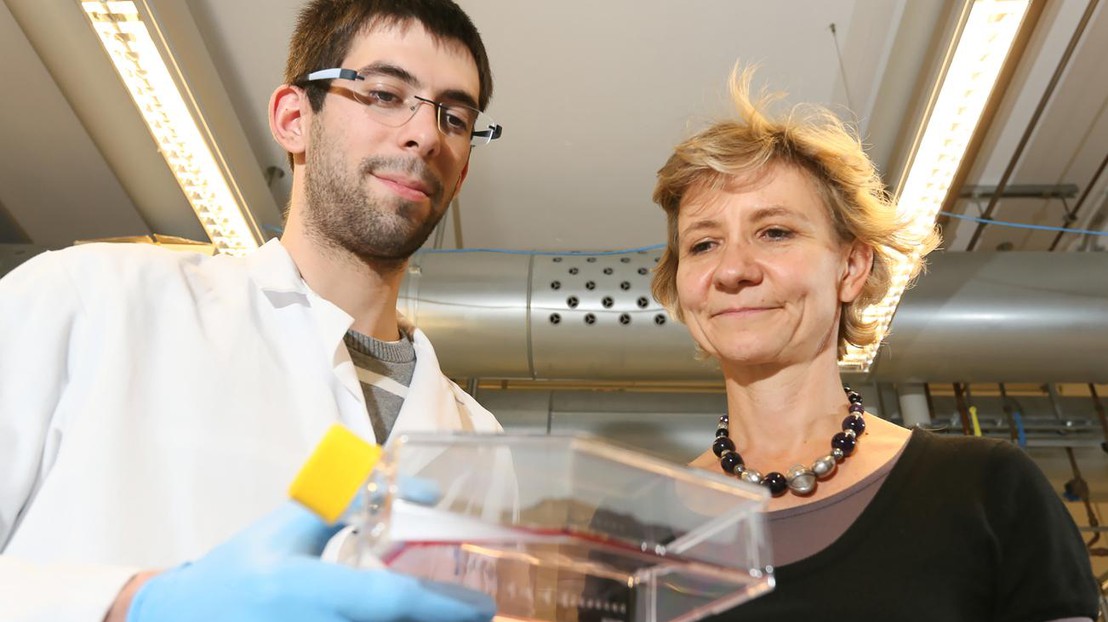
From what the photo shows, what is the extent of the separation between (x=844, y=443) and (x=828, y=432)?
0.05 metres

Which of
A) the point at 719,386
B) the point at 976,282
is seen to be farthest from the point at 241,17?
the point at 976,282

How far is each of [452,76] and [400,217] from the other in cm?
29

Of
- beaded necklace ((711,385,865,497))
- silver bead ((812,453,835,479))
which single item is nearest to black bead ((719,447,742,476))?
beaded necklace ((711,385,865,497))

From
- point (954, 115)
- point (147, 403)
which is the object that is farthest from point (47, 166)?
point (954, 115)

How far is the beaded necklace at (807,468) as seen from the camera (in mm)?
1207

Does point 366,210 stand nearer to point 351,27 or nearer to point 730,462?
point 351,27

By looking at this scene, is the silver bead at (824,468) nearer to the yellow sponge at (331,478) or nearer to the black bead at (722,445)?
the black bead at (722,445)

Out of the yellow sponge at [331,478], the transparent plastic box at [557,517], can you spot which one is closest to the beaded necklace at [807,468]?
the transparent plastic box at [557,517]

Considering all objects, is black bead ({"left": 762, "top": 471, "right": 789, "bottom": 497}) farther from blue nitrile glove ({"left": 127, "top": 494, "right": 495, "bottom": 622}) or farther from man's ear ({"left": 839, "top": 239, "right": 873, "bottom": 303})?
blue nitrile glove ({"left": 127, "top": 494, "right": 495, "bottom": 622})

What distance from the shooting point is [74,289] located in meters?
1.05

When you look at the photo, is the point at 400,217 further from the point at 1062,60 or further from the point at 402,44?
the point at 1062,60

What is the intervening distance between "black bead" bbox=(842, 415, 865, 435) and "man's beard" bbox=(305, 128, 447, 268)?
742 mm

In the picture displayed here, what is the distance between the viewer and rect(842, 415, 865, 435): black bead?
1.27 m

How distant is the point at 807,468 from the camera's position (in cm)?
123
